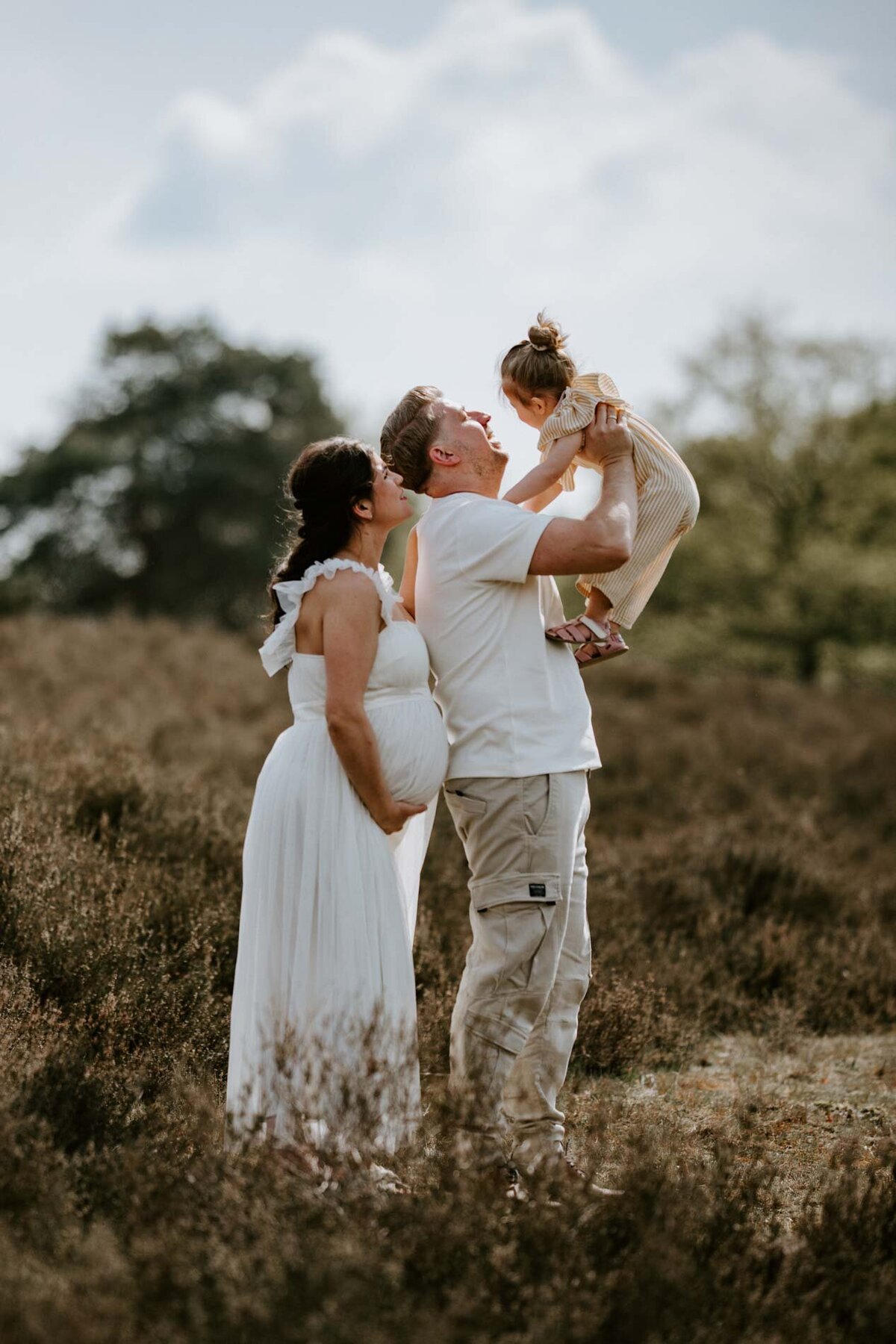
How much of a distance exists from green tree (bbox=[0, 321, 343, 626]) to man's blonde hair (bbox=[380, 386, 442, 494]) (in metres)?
22.5

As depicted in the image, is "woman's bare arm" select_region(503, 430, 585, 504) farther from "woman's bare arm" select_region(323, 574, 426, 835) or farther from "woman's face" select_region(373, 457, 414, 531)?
"woman's bare arm" select_region(323, 574, 426, 835)

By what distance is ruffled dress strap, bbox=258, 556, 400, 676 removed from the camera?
3.31 m

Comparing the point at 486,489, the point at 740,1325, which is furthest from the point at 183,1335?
the point at 486,489

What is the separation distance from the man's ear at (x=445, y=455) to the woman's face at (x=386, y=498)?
0.14 meters

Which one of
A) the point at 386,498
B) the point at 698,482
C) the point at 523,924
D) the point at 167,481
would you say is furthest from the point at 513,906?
the point at 167,481

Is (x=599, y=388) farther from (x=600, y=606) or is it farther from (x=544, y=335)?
(x=600, y=606)

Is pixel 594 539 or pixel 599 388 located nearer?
pixel 594 539

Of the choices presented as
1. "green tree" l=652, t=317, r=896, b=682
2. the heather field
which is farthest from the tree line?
the heather field

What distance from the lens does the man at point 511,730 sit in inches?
132

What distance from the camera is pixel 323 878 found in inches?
129

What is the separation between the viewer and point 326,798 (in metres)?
3.29

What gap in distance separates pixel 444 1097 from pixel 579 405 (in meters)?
2.07

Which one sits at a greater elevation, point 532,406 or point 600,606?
point 532,406

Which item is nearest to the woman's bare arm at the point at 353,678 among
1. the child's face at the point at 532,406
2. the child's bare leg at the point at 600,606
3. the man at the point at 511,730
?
the man at the point at 511,730
